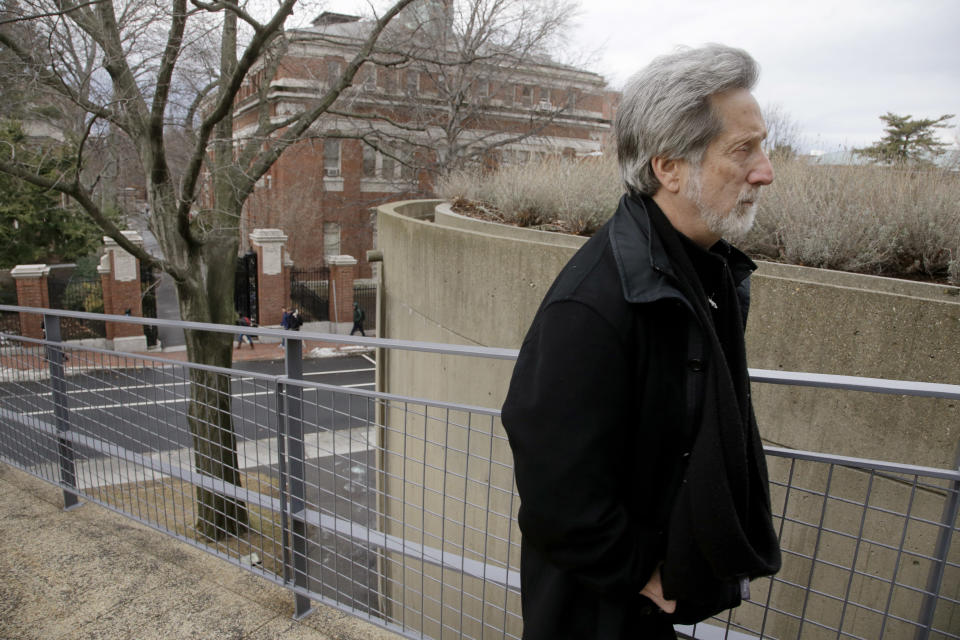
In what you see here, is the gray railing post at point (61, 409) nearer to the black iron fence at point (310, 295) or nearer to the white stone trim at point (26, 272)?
the white stone trim at point (26, 272)

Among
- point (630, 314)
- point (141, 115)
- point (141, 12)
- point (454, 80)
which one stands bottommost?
point (630, 314)

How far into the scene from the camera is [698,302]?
134cm

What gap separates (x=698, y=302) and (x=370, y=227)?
29.9 m

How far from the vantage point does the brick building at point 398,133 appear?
2419cm

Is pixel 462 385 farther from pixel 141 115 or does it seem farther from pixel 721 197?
pixel 141 115

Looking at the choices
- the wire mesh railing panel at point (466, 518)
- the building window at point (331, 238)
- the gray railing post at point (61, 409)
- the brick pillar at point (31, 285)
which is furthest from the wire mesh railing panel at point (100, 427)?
the building window at point (331, 238)

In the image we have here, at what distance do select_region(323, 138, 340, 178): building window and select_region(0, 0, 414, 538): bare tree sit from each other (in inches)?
735

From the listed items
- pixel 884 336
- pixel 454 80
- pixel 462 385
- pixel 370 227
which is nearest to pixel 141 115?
pixel 462 385

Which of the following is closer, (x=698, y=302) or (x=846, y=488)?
(x=698, y=302)

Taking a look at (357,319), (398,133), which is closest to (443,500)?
(357,319)

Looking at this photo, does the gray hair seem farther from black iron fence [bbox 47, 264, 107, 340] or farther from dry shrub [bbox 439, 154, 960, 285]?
black iron fence [bbox 47, 264, 107, 340]

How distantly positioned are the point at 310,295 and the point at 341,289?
118 cm

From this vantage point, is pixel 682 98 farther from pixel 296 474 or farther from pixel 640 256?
pixel 296 474

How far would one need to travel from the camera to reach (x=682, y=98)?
1.38 m
